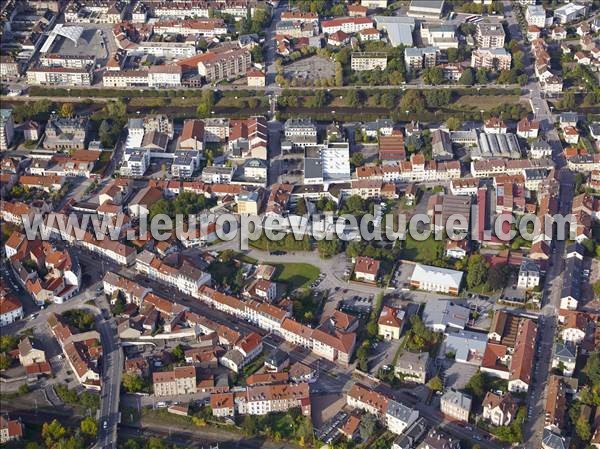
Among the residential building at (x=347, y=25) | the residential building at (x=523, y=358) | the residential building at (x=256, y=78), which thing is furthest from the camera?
the residential building at (x=347, y=25)

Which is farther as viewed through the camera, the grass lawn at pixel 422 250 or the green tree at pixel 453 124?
the green tree at pixel 453 124

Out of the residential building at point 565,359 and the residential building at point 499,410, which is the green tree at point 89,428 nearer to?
the residential building at point 499,410

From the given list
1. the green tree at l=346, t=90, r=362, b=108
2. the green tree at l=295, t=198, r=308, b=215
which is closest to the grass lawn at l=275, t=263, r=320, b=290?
the green tree at l=295, t=198, r=308, b=215

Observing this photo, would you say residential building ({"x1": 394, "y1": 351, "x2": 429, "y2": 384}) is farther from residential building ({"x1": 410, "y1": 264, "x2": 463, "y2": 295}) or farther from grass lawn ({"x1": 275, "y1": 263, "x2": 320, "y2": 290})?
grass lawn ({"x1": 275, "y1": 263, "x2": 320, "y2": 290})

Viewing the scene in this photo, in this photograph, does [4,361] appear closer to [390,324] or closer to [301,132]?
[390,324]


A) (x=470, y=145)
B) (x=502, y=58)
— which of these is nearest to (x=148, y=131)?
(x=470, y=145)

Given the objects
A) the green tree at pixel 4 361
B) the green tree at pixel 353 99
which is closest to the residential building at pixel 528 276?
the green tree at pixel 353 99
